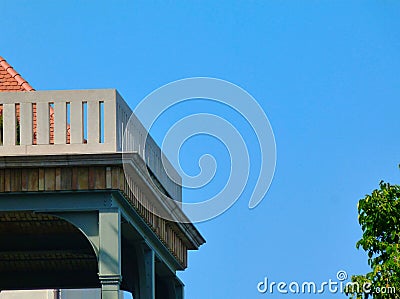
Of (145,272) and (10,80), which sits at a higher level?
(10,80)

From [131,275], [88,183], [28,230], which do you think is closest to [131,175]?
[88,183]

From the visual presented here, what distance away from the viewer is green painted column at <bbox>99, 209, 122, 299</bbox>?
20016 millimetres

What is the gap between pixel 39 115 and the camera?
20.5 m

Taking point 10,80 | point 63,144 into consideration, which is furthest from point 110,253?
point 10,80

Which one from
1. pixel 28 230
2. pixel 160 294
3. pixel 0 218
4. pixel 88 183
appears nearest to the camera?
pixel 88 183

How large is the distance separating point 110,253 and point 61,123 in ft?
6.83

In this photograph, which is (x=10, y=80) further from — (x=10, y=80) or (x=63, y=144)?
(x=63, y=144)

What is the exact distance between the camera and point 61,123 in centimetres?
2044

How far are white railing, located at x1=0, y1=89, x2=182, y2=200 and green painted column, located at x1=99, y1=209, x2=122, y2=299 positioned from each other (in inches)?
39.4

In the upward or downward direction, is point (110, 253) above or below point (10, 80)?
below

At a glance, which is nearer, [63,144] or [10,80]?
[63,144]

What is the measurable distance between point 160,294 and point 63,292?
11939 millimetres

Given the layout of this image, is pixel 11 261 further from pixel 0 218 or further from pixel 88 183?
pixel 88 183

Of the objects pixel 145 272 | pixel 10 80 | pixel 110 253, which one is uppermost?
pixel 10 80
